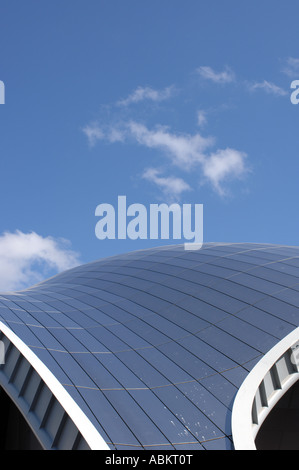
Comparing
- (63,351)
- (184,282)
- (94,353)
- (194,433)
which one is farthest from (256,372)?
(184,282)

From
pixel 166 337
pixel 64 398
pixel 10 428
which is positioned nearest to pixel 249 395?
pixel 166 337

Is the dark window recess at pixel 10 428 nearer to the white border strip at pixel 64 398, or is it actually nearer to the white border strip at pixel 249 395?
the white border strip at pixel 64 398

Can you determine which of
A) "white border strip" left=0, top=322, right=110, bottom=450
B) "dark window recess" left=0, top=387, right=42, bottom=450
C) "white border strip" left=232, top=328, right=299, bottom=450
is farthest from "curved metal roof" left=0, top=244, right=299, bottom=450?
"dark window recess" left=0, top=387, right=42, bottom=450

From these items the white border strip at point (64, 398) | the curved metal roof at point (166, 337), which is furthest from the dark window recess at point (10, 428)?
the white border strip at point (64, 398)

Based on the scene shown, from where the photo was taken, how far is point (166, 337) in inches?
711

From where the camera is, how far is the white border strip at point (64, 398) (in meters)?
10.2

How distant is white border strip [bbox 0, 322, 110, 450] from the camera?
1019cm

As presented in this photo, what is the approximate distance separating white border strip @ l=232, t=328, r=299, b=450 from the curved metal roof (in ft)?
1.08

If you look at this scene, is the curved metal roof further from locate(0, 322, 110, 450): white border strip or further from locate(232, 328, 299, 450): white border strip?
locate(0, 322, 110, 450): white border strip

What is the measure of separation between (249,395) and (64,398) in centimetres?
628

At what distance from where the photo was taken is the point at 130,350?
54.8 feet

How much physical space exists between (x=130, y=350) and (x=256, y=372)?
523 centimetres

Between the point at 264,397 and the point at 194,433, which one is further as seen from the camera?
the point at 264,397
